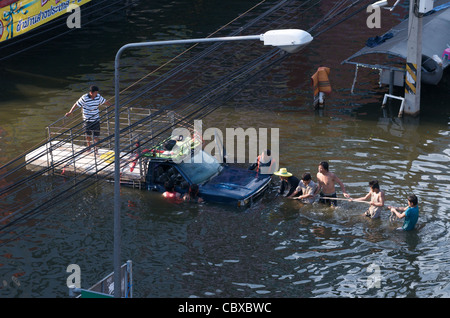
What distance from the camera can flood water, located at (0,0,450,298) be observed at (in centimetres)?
1659

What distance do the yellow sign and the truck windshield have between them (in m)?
14.1

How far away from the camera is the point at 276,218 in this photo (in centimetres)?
1952

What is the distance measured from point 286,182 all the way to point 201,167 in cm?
253

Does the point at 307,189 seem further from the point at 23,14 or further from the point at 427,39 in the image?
the point at 23,14

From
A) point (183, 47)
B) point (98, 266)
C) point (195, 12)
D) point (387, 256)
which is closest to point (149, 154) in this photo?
point (98, 266)

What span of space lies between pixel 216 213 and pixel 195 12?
23260mm

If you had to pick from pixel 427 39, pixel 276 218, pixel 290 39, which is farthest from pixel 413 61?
pixel 290 39

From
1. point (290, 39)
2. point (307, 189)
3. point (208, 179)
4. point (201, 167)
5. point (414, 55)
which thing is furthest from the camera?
point (414, 55)

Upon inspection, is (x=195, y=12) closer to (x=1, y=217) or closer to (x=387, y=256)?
(x=1, y=217)

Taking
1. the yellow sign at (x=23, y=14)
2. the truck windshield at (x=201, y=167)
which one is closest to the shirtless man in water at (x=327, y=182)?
the truck windshield at (x=201, y=167)

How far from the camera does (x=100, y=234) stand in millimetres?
18953

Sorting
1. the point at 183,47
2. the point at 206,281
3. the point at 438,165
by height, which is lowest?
the point at 206,281

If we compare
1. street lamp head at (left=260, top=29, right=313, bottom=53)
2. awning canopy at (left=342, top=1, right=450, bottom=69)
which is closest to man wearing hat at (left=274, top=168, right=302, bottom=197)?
awning canopy at (left=342, top=1, right=450, bottom=69)

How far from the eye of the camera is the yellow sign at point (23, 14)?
3094 cm
